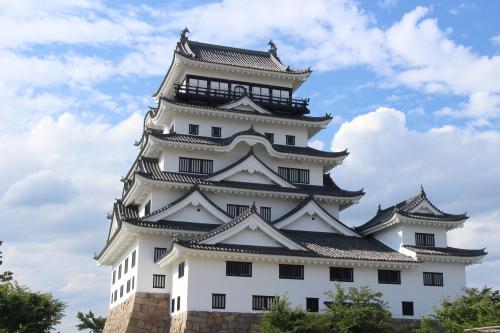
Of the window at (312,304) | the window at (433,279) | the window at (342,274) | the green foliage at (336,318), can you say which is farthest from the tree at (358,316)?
the window at (433,279)

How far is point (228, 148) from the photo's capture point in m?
38.2

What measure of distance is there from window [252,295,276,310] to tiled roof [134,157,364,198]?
7.30 m

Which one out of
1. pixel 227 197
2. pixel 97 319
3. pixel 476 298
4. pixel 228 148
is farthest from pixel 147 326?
pixel 97 319

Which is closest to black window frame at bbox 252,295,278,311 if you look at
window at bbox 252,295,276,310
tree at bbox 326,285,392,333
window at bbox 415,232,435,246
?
window at bbox 252,295,276,310

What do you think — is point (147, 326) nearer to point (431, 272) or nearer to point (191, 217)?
point (191, 217)

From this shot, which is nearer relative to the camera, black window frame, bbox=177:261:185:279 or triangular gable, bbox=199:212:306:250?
triangular gable, bbox=199:212:306:250

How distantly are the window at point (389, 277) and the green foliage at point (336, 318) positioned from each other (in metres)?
5.40

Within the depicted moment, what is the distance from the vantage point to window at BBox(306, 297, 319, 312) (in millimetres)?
32925

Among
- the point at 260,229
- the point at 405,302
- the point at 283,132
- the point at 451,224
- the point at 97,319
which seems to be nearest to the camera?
the point at 260,229

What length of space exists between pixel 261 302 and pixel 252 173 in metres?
8.71

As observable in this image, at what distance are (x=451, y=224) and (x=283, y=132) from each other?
477 inches

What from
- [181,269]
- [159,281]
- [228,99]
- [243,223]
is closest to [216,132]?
[228,99]

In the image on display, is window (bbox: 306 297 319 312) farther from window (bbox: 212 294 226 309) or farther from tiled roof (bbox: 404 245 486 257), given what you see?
tiled roof (bbox: 404 245 486 257)

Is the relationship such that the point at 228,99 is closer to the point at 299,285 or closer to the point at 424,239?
Answer: the point at 299,285
